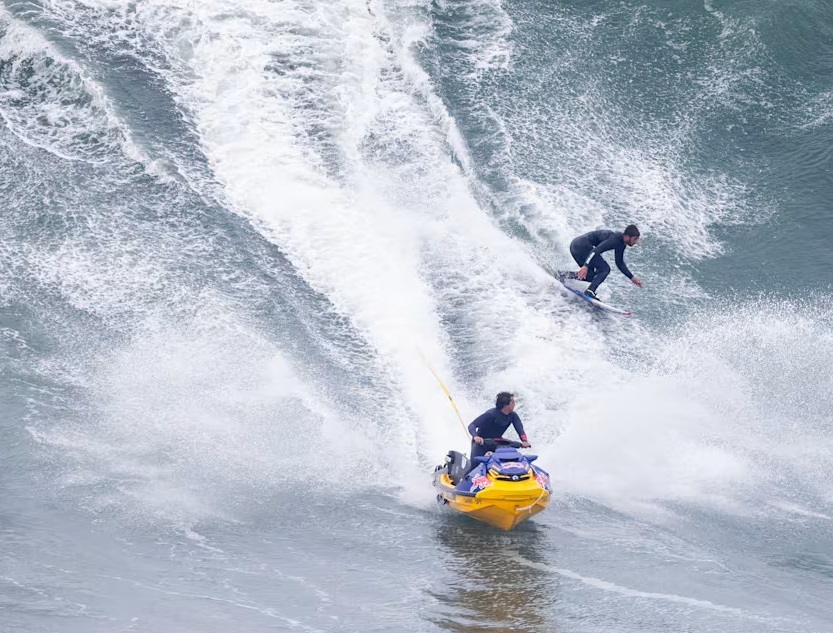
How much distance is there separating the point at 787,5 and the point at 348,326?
1304cm

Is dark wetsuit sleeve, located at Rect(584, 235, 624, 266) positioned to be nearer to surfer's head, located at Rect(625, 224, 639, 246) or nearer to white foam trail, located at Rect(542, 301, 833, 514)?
surfer's head, located at Rect(625, 224, 639, 246)

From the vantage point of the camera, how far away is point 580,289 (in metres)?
19.8

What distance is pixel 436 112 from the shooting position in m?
22.6

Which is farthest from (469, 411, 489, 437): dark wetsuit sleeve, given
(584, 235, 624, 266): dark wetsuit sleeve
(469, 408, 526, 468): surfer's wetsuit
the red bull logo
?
(584, 235, 624, 266): dark wetsuit sleeve

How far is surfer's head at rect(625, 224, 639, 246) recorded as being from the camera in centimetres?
1833

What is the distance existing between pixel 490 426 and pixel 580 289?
18.0 ft

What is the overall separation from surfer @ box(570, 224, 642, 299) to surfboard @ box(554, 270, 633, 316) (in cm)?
10

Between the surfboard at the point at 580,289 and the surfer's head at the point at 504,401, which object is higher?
the surfboard at the point at 580,289

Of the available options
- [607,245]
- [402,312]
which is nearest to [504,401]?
[402,312]

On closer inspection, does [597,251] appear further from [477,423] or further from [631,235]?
[477,423]

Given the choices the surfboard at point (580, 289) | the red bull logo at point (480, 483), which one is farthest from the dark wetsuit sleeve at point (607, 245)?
the red bull logo at point (480, 483)

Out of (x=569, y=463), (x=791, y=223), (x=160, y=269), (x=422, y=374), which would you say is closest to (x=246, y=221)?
(x=160, y=269)

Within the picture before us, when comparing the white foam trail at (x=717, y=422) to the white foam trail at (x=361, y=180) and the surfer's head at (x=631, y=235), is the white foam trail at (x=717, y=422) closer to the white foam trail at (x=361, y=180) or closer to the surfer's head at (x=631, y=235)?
the white foam trail at (x=361, y=180)

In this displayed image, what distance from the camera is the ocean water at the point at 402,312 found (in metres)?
13.4
